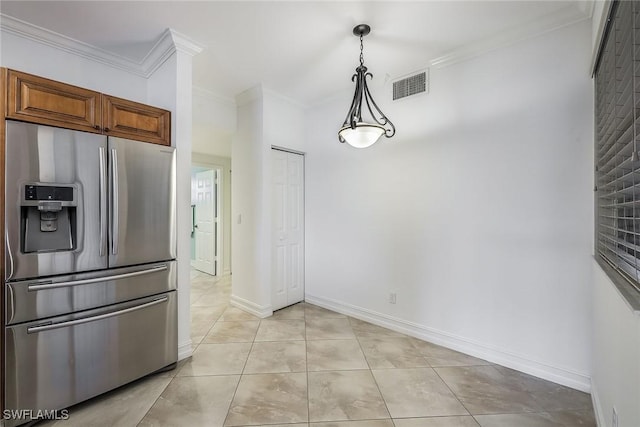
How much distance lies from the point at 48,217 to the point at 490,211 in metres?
3.28

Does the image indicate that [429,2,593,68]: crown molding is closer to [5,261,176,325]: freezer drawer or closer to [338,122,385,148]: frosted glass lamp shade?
[338,122,385,148]: frosted glass lamp shade

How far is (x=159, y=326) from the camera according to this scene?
2.21 meters

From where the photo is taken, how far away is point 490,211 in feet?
7.92

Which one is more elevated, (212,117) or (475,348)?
(212,117)

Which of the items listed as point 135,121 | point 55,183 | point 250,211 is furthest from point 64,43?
point 250,211

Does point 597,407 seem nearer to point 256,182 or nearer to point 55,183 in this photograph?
point 256,182

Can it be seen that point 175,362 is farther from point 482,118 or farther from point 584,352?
point 482,118

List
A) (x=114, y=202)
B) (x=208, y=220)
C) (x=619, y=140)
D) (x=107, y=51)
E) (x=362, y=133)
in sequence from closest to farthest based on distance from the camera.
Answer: (x=619, y=140) < (x=114, y=202) < (x=362, y=133) < (x=107, y=51) < (x=208, y=220)

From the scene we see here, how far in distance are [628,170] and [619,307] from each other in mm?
638

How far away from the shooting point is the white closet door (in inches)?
143

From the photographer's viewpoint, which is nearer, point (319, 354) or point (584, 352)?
point (584, 352)

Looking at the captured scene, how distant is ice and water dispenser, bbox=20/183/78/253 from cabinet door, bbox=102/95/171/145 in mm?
551

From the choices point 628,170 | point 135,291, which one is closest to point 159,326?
point 135,291

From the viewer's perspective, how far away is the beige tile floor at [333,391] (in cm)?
176
